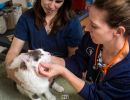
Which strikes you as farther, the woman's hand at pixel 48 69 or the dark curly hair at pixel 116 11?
the woman's hand at pixel 48 69

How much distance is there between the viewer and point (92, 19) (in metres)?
0.82

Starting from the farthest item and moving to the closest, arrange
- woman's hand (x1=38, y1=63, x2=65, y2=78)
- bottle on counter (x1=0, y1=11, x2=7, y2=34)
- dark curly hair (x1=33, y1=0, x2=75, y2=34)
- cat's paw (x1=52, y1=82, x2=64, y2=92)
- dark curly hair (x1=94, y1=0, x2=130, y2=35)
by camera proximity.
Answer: bottle on counter (x1=0, y1=11, x2=7, y2=34) → dark curly hair (x1=33, y1=0, x2=75, y2=34) → cat's paw (x1=52, y1=82, x2=64, y2=92) → woman's hand (x1=38, y1=63, x2=65, y2=78) → dark curly hair (x1=94, y1=0, x2=130, y2=35)

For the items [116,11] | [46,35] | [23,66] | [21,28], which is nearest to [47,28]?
[46,35]

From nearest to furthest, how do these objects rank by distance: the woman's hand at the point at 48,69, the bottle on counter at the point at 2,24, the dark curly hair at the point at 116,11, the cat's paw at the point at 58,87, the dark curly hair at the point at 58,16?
the dark curly hair at the point at 116,11, the woman's hand at the point at 48,69, the cat's paw at the point at 58,87, the dark curly hair at the point at 58,16, the bottle on counter at the point at 2,24

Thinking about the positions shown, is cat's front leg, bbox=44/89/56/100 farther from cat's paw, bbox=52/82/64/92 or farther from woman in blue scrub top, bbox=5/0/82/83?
woman in blue scrub top, bbox=5/0/82/83

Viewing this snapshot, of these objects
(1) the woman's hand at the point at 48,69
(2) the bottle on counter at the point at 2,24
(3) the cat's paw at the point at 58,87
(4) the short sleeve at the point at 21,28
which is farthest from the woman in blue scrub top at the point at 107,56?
(2) the bottle on counter at the point at 2,24

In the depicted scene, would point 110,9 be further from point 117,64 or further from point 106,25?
point 117,64

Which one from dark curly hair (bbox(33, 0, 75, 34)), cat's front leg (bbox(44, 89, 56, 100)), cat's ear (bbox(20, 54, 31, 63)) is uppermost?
dark curly hair (bbox(33, 0, 75, 34))

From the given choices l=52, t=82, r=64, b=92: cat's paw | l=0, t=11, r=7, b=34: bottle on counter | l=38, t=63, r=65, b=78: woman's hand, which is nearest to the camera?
l=38, t=63, r=65, b=78: woman's hand

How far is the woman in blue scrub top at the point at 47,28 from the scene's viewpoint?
3.92 ft

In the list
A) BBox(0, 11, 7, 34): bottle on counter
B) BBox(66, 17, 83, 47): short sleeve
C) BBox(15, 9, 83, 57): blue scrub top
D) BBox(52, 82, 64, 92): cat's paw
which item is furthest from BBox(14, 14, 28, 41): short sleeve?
BBox(0, 11, 7, 34): bottle on counter

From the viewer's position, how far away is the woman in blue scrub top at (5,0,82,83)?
1194 mm

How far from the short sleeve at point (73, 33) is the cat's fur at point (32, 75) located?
28cm

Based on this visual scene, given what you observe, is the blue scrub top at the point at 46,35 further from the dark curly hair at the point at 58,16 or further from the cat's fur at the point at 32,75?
the cat's fur at the point at 32,75
